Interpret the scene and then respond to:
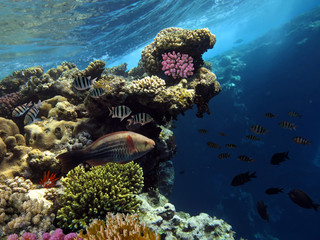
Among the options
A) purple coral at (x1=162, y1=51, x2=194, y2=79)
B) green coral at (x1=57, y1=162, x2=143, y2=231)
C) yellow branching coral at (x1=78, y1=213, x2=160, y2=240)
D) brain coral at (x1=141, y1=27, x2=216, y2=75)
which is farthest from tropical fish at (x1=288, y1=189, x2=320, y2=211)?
brain coral at (x1=141, y1=27, x2=216, y2=75)

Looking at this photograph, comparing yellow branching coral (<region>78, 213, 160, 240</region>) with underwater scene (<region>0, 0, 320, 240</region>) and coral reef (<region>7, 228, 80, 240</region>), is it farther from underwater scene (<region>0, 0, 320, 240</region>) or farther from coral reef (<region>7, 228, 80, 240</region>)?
coral reef (<region>7, 228, 80, 240</region>)

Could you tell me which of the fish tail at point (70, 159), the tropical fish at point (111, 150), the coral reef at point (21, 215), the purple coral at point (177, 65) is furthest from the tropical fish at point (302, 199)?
the coral reef at point (21, 215)

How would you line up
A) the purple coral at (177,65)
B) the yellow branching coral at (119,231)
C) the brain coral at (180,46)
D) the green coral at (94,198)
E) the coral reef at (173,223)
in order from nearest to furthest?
the yellow branching coral at (119,231) → the green coral at (94,198) → the coral reef at (173,223) → the purple coral at (177,65) → the brain coral at (180,46)

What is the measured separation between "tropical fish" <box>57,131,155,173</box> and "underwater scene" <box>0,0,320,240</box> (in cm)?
2

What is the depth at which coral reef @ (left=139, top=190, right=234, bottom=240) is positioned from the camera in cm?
439

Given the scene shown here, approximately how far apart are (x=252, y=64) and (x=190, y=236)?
34542 millimetres

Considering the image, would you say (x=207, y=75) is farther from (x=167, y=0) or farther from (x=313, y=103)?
(x=313, y=103)

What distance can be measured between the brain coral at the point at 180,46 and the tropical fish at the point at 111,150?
5.48 metres

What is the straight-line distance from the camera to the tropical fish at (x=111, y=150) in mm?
2621

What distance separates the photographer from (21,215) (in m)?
3.23

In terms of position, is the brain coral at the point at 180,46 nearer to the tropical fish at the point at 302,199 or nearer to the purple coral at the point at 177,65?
the purple coral at the point at 177,65

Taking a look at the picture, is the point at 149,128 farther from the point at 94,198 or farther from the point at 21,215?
the point at 21,215

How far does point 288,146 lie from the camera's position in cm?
2619

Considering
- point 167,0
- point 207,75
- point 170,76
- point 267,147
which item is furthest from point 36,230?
point 267,147
